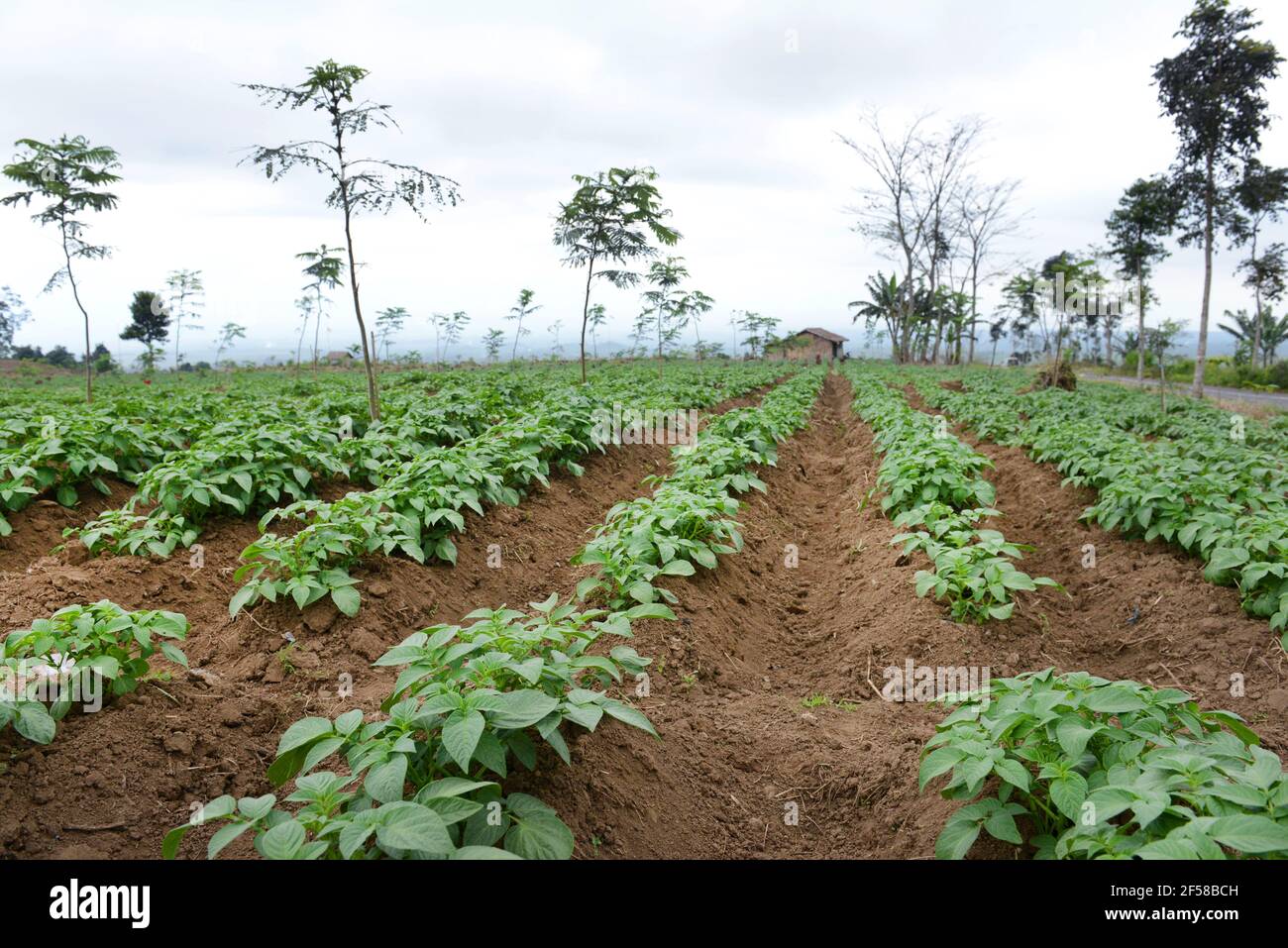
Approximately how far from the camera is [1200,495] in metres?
5.22

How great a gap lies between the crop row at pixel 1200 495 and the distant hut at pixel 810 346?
1664 inches

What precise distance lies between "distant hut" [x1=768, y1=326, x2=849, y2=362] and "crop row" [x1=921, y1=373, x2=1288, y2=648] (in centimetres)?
4226

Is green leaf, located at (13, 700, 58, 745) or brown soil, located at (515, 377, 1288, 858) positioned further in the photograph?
brown soil, located at (515, 377, 1288, 858)

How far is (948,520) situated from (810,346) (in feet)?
168

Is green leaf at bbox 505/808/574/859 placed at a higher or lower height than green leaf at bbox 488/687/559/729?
lower

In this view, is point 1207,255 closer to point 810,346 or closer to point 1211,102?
point 1211,102

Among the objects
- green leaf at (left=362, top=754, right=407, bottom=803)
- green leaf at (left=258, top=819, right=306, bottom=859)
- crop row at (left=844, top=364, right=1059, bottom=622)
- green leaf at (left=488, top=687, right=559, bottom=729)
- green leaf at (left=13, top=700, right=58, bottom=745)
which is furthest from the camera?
crop row at (left=844, top=364, right=1059, bottom=622)

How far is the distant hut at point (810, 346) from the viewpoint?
2025 inches

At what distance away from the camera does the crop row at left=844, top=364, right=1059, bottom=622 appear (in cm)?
402

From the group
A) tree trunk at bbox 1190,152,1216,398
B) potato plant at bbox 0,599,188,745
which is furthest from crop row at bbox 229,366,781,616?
tree trunk at bbox 1190,152,1216,398

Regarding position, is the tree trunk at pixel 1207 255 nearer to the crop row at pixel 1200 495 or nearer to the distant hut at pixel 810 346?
the crop row at pixel 1200 495

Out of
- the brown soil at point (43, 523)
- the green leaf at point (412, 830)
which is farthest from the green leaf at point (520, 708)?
the brown soil at point (43, 523)

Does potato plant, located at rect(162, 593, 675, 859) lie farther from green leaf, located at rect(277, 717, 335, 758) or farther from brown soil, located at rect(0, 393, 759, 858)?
brown soil, located at rect(0, 393, 759, 858)
